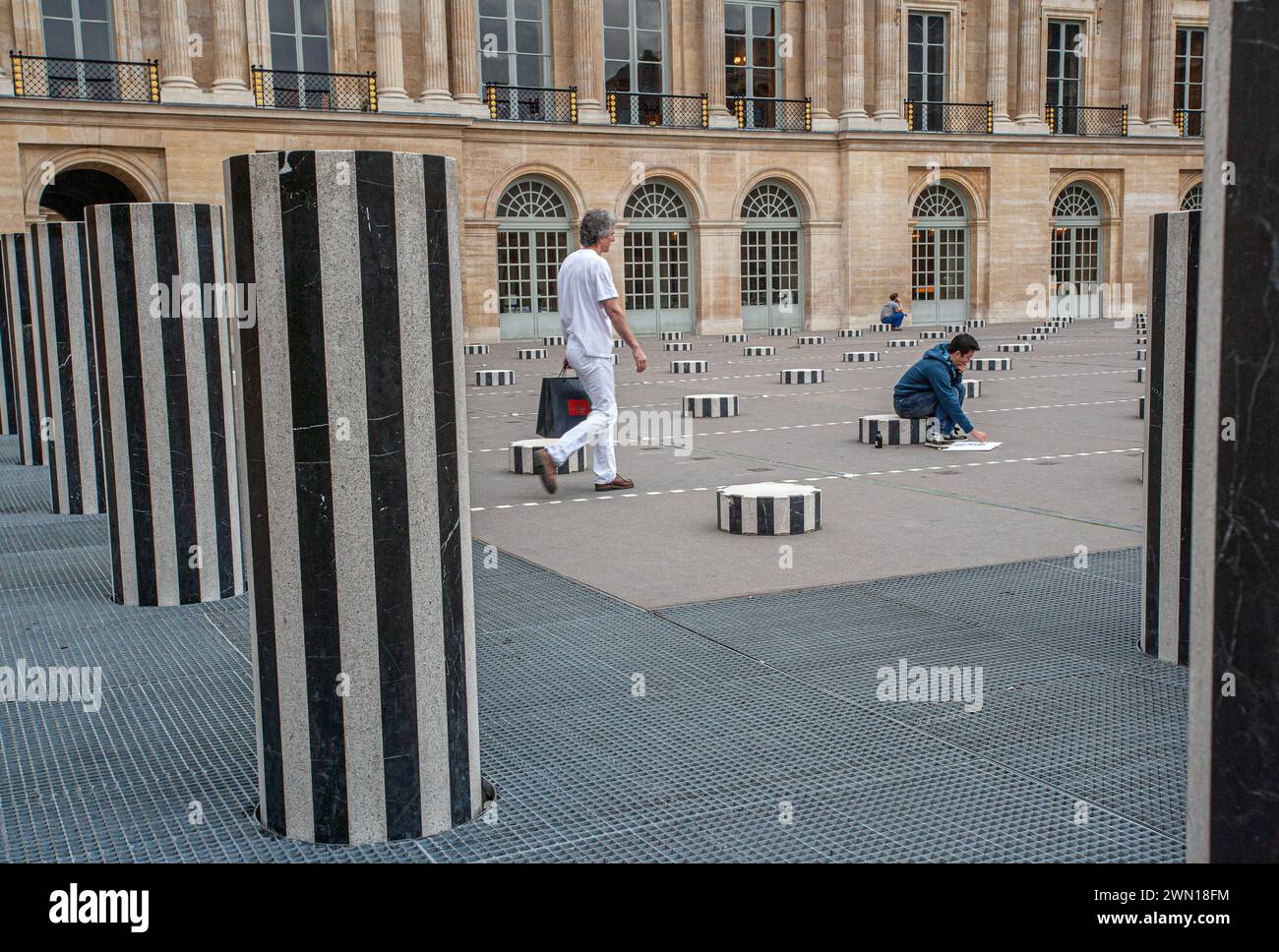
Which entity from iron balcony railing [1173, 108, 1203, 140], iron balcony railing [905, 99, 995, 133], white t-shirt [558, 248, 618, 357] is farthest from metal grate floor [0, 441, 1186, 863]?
iron balcony railing [1173, 108, 1203, 140]

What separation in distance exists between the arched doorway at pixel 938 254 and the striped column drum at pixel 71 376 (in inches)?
1296

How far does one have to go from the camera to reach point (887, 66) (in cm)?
3866

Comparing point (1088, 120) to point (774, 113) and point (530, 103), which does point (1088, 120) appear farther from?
point (530, 103)

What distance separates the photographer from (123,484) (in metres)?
6.53

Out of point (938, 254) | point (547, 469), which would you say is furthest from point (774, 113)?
point (547, 469)

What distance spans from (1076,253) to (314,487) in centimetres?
4284

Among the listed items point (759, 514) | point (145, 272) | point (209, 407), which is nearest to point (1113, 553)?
point (759, 514)

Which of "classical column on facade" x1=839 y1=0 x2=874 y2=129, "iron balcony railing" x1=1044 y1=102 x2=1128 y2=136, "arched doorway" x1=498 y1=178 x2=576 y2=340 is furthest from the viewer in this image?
"iron balcony railing" x1=1044 y1=102 x2=1128 y2=136

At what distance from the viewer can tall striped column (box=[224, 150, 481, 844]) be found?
10.8 ft

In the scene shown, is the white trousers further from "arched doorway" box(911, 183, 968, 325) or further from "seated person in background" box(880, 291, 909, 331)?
"arched doorway" box(911, 183, 968, 325)

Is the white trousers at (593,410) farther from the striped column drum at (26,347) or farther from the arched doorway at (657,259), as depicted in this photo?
the arched doorway at (657,259)

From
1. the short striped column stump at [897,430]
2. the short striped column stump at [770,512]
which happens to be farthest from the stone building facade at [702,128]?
the short striped column stump at [770,512]

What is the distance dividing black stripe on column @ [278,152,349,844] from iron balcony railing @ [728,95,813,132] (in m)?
36.1
